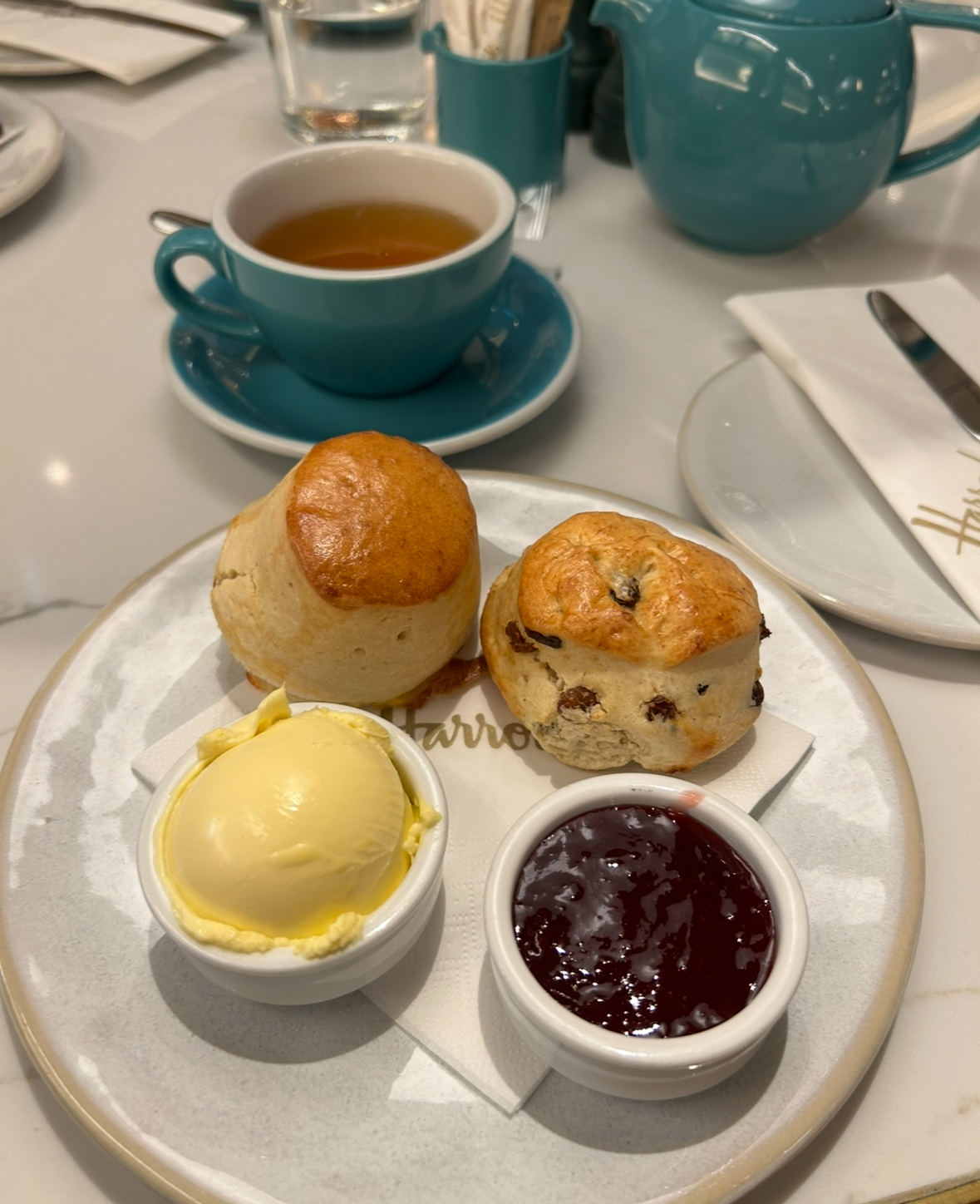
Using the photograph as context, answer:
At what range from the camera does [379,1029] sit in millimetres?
795

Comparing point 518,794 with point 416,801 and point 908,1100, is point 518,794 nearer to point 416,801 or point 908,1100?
point 416,801

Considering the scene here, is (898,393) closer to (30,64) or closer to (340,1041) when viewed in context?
(340,1041)

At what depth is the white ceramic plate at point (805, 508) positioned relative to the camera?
1126mm

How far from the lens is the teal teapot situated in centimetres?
143

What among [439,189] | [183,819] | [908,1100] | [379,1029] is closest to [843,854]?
[908,1100]

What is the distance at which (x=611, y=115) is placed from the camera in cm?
202

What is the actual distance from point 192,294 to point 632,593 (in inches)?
35.9

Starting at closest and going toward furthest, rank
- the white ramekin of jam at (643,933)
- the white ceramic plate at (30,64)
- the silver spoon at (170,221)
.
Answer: the white ramekin of jam at (643,933) < the silver spoon at (170,221) < the white ceramic plate at (30,64)

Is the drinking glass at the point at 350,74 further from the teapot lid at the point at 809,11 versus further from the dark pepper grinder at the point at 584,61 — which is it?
the teapot lid at the point at 809,11

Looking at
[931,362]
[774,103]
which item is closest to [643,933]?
[931,362]

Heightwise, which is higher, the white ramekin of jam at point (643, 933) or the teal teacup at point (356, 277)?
the teal teacup at point (356, 277)

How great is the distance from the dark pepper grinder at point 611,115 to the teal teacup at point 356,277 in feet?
2.50

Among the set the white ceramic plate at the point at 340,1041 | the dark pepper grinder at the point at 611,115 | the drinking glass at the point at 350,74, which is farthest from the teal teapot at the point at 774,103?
the white ceramic plate at the point at 340,1041

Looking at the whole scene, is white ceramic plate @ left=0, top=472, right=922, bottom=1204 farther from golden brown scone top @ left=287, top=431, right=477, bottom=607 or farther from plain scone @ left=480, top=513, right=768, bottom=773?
golden brown scone top @ left=287, top=431, right=477, bottom=607
